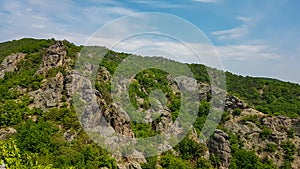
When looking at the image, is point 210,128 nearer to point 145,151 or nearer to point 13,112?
point 145,151

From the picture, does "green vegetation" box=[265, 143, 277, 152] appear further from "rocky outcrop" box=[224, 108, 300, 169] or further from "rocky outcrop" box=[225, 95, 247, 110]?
"rocky outcrop" box=[225, 95, 247, 110]

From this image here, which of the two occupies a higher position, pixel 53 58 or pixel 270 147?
pixel 53 58

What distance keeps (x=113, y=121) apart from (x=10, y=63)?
2126 centimetres

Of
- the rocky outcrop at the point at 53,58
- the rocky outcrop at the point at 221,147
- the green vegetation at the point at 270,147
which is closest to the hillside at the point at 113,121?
the rocky outcrop at the point at 53,58

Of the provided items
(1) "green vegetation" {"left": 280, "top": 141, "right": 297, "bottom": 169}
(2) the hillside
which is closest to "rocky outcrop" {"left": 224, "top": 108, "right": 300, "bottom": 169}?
(2) the hillside

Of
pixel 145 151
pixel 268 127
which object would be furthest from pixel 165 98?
pixel 145 151

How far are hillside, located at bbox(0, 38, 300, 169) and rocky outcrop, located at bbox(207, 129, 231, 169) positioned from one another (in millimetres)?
124

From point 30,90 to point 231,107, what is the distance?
31.0 m

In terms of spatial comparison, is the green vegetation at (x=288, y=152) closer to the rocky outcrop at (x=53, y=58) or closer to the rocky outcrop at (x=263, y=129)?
the rocky outcrop at (x=263, y=129)

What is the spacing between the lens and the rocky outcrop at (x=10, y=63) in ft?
165

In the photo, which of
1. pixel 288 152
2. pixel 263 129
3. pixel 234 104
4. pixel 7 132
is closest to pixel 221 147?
pixel 263 129

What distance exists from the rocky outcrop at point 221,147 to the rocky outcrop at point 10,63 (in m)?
27.5

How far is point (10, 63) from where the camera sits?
51.7 metres

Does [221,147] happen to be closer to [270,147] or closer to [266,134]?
[270,147]
